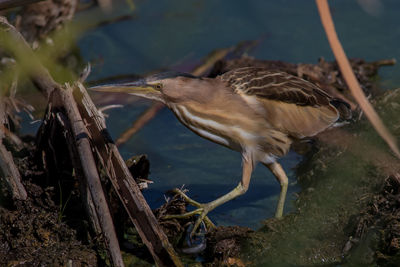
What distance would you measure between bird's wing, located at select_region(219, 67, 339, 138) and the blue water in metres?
0.50

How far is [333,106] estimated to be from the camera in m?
3.41

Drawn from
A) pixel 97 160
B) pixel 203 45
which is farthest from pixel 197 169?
pixel 203 45

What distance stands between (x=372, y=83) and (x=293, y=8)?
1426 mm

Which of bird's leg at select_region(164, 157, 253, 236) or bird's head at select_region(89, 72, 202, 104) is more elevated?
bird's head at select_region(89, 72, 202, 104)

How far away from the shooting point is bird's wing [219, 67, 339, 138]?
311 centimetres

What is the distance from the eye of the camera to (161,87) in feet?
9.41

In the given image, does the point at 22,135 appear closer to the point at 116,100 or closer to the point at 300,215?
the point at 116,100

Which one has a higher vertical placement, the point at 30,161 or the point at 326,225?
the point at 30,161

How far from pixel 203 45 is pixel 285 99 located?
2.32 m

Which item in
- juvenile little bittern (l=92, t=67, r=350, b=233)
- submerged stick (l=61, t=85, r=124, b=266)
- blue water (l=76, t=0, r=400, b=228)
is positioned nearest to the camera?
submerged stick (l=61, t=85, r=124, b=266)

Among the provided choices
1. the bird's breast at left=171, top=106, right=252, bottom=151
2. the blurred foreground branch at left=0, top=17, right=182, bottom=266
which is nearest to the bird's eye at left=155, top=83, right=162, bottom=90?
the bird's breast at left=171, top=106, right=252, bottom=151

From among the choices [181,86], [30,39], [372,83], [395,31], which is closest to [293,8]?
[395,31]

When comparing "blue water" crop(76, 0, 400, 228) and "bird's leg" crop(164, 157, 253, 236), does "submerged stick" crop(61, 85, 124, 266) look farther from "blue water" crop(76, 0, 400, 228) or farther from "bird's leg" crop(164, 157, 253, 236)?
"blue water" crop(76, 0, 400, 228)

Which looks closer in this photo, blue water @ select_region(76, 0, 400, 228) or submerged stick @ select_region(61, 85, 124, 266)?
submerged stick @ select_region(61, 85, 124, 266)
